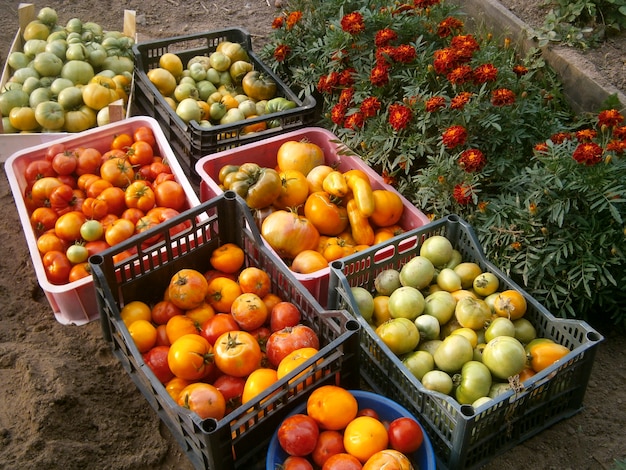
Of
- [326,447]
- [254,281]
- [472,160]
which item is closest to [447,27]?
[472,160]

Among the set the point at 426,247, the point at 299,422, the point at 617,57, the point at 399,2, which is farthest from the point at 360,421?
the point at 617,57

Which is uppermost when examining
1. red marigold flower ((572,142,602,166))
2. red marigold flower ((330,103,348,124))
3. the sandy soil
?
red marigold flower ((572,142,602,166))

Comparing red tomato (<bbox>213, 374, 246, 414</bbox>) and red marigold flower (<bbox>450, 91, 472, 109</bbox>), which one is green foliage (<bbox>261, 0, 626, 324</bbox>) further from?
red tomato (<bbox>213, 374, 246, 414</bbox>)

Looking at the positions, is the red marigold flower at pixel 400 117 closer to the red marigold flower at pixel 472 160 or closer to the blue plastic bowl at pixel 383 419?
the red marigold flower at pixel 472 160

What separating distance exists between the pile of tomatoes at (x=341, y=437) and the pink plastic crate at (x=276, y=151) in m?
0.83

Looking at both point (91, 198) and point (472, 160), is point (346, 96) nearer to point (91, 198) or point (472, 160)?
point (472, 160)

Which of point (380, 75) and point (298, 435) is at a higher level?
point (380, 75)

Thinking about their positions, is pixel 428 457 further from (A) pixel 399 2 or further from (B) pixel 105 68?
(B) pixel 105 68

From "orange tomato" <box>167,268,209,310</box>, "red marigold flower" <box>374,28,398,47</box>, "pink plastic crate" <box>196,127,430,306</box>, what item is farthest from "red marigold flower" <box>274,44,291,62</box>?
"orange tomato" <box>167,268,209,310</box>

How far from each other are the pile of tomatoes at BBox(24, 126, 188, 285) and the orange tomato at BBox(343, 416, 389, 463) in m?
1.41

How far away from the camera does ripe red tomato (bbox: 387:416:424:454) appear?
6.95 ft

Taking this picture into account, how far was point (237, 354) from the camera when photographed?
2.31 metres

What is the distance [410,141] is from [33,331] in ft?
6.24

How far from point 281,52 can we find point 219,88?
45cm
